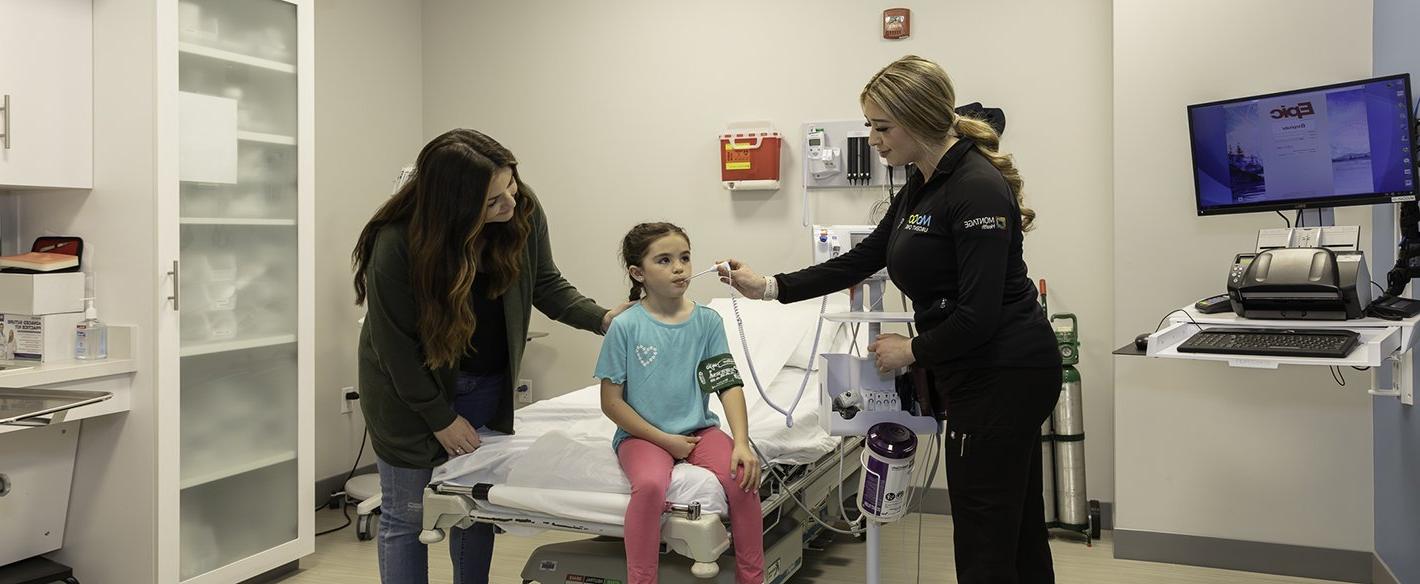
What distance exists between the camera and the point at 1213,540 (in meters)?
3.44

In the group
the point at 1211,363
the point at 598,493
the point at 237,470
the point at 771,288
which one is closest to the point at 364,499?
the point at 237,470

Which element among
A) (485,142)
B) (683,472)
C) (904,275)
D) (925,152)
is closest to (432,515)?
(683,472)

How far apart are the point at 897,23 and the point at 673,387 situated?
2.22 metres

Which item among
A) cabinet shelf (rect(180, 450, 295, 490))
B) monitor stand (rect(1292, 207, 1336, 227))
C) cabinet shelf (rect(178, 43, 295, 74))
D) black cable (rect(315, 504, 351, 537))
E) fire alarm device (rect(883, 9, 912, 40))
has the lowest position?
black cable (rect(315, 504, 351, 537))

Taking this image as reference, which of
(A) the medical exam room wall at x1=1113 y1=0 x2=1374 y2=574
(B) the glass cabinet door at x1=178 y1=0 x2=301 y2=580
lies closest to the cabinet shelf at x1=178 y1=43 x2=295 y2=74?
(B) the glass cabinet door at x1=178 y1=0 x2=301 y2=580

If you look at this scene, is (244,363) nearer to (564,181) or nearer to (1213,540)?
(564,181)

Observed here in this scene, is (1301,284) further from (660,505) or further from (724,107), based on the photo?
(724,107)

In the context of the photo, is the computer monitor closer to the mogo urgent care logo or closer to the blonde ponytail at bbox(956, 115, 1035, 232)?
the mogo urgent care logo

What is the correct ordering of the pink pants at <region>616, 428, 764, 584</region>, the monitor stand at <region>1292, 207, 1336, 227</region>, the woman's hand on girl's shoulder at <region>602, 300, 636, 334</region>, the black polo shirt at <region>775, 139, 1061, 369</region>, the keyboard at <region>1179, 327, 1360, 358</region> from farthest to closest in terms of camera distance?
the monitor stand at <region>1292, 207, 1336, 227</region>, the woman's hand on girl's shoulder at <region>602, 300, 636, 334</region>, the keyboard at <region>1179, 327, 1360, 358</region>, the pink pants at <region>616, 428, 764, 584</region>, the black polo shirt at <region>775, 139, 1061, 369</region>

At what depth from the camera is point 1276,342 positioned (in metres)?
2.41

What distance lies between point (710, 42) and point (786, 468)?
7.40 ft

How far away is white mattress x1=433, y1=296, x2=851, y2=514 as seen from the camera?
236cm

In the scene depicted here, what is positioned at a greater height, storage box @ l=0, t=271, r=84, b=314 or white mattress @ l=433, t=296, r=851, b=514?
storage box @ l=0, t=271, r=84, b=314

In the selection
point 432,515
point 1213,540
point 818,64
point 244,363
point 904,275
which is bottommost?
point 1213,540
